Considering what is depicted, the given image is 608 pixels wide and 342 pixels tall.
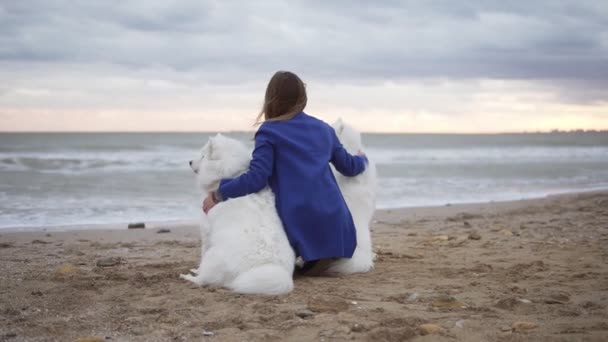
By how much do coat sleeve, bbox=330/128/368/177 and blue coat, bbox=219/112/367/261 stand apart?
0.38 ft

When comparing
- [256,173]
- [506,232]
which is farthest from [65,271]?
[506,232]

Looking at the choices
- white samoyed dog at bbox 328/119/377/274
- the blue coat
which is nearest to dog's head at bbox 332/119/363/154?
white samoyed dog at bbox 328/119/377/274

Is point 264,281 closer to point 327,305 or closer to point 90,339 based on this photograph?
point 327,305

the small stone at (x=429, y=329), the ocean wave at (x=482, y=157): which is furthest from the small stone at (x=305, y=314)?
the ocean wave at (x=482, y=157)

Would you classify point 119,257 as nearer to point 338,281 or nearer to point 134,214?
point 338,281

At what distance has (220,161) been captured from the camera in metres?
4.30

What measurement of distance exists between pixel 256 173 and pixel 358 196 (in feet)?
3.24

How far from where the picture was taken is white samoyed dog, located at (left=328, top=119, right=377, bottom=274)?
469cm

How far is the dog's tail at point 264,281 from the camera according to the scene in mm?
3850

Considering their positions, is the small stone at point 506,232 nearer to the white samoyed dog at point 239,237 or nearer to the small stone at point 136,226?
the white samoyed dog at point 239,237

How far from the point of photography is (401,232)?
745cm

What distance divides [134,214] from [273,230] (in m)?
5.75

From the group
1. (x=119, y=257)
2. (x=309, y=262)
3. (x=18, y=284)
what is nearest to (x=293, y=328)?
(x=309, y=262)

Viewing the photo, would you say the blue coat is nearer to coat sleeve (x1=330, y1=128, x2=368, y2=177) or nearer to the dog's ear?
coat sleeve (x1=330, y1=128, x2=368, y2=177)
